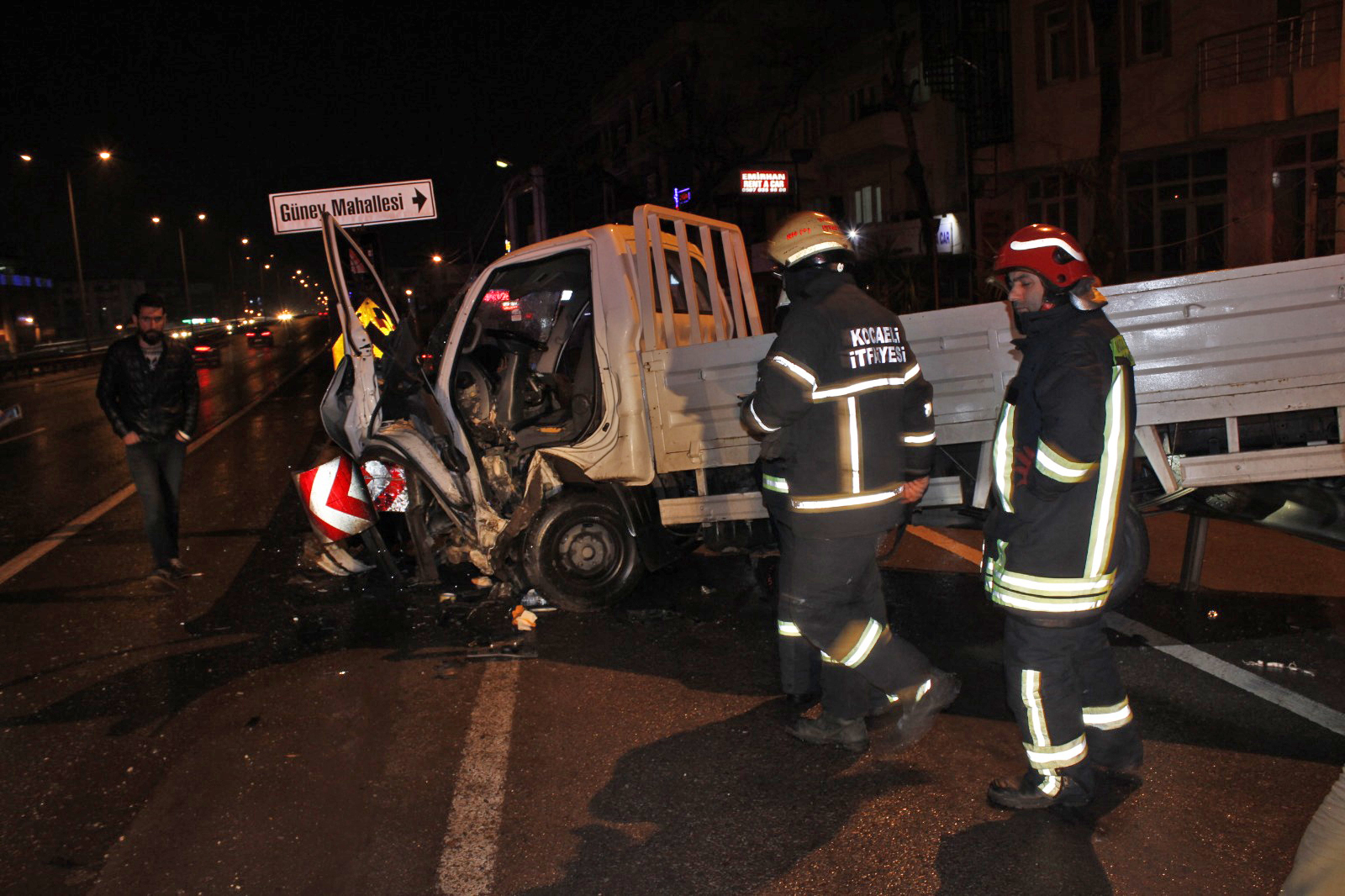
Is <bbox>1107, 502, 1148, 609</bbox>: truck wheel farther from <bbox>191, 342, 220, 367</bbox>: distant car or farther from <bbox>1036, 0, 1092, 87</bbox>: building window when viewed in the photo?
<bbox>191, 342, 220, 367</bbox>: distant car

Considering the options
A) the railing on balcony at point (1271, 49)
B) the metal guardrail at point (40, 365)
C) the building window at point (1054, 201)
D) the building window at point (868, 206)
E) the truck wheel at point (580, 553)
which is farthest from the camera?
the building window at point (868, 206)

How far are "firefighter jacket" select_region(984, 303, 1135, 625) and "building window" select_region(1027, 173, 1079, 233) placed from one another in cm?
2124

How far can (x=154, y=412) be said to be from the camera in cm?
646

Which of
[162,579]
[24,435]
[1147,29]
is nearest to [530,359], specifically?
[162,579]

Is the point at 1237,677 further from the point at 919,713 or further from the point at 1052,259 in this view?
the point at 1052,259

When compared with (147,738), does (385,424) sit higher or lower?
higher

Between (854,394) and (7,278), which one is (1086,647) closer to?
(854,394)

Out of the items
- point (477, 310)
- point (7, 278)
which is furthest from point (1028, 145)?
point (7, 278)

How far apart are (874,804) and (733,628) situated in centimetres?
197

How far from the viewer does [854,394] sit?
3.54m

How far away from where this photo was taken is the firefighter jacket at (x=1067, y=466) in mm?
3039

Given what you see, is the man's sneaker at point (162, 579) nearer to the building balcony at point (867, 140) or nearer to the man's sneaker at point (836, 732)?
the man's sneaker at point (836, 732)

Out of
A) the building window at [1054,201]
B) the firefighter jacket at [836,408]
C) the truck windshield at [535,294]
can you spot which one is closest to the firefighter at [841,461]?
the firefighter jacket at [836,408]

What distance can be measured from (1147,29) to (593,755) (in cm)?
2151
